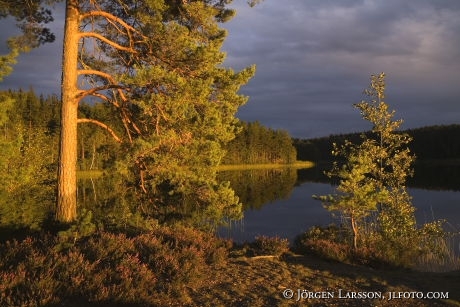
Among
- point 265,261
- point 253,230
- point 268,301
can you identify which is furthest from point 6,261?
point 253,230

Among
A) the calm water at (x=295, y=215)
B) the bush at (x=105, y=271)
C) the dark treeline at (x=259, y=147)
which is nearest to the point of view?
the bush at (x=105, y=271)

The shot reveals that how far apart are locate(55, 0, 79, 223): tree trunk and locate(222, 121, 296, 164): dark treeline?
336ft

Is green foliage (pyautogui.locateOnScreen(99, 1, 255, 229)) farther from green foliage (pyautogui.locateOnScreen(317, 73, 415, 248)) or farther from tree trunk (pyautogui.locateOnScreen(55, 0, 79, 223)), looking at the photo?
green foliage (pyautogui.locateOnScreen(317, 73, 415, 248))

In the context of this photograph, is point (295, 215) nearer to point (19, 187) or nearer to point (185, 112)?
point (185, 112)

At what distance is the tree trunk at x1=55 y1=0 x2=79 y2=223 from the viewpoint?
38.3 feet

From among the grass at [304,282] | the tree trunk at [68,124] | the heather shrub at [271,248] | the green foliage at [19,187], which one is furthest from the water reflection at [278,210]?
the grass at [304,282]

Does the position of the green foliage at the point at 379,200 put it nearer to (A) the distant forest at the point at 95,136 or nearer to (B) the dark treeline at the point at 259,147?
(A) the distant forest at the point at 95,136

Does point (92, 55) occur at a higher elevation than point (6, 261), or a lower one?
higher

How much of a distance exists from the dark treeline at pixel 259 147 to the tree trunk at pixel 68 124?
102m

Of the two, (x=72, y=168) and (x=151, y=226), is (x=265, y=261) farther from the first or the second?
(x=72, y=168)

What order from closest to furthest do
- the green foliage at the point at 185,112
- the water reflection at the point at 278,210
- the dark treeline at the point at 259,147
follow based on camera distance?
the green foliage at the point at 185,112 → the water reflection at the point at 278,210 → the dark treeline at the point at 259,147

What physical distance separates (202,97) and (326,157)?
193m

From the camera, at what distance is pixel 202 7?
1180cm

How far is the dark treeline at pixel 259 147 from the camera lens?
122625mm
